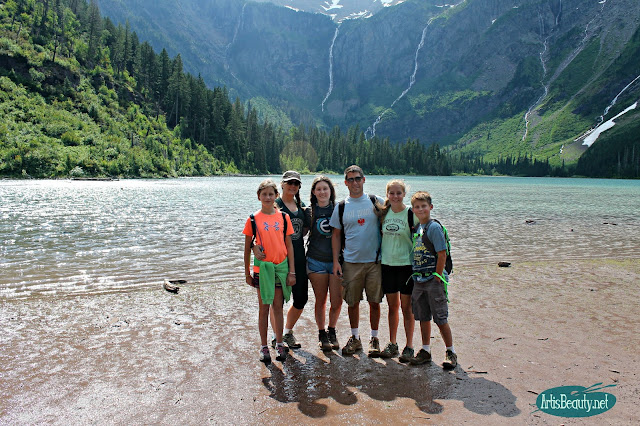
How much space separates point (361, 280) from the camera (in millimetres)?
6969

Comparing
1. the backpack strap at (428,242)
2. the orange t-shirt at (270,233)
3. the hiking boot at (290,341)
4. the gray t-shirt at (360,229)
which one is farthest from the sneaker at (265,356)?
the backpack strap at (428,242)

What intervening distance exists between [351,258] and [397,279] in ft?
2.56

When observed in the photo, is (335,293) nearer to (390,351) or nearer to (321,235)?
(321,235)

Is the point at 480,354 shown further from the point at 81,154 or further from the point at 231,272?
the point at 81,154

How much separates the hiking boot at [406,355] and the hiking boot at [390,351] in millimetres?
160

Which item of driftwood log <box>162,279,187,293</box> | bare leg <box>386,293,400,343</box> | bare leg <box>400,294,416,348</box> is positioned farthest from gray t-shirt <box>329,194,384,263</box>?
driftwood log <box>162,279,187,293</box>

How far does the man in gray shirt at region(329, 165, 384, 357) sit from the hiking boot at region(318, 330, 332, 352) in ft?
0.85

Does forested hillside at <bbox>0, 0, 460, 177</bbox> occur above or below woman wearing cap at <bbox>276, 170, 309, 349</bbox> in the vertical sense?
above

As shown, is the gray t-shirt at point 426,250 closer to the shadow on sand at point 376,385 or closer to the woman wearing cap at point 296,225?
the shadow on sand at point 376,385

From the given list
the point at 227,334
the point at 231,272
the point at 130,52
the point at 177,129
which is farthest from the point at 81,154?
the point at 227,334

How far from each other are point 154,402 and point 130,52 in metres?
136

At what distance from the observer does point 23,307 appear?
8.75 meters

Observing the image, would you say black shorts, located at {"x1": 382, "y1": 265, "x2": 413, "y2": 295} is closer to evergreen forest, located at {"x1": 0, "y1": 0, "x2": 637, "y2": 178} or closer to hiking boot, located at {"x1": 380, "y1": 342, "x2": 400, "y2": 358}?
hiking boot, located at {"x1": 380, "y1": 342, "x2": 400, "y2": 358}

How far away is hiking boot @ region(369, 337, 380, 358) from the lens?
6824 mm
